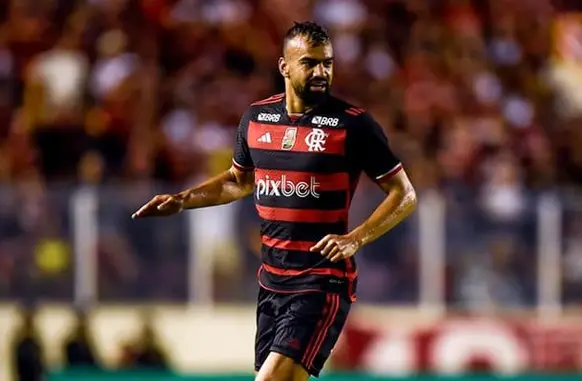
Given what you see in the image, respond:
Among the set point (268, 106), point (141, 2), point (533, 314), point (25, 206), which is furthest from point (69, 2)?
point (268, 106)

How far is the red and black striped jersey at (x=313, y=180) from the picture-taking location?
23.3 feet

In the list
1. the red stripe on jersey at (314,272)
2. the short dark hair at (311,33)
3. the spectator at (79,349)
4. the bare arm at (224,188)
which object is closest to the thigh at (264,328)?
the red stripe on jersey at (314,272)

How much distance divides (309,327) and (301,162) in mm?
735

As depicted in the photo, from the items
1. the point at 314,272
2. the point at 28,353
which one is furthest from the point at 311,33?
the point at 28,353

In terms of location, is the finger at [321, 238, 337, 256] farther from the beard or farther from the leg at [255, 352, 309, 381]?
the beard

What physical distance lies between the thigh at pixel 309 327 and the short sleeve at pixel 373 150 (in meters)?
0.60

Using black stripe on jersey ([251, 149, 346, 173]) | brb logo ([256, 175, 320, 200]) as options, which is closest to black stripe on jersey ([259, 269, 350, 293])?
brb logo ([256, 175, 320, 200])

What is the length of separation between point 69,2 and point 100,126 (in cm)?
210

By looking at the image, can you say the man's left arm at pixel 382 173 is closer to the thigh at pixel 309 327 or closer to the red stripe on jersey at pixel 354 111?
the red stripe on jersey at pixel 354 111

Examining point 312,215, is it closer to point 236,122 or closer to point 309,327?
point 309,327

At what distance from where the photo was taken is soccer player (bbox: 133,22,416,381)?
7.05m

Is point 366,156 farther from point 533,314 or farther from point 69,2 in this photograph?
point 69,2

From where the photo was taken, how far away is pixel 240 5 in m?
16.5

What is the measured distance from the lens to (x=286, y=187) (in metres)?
7.20
